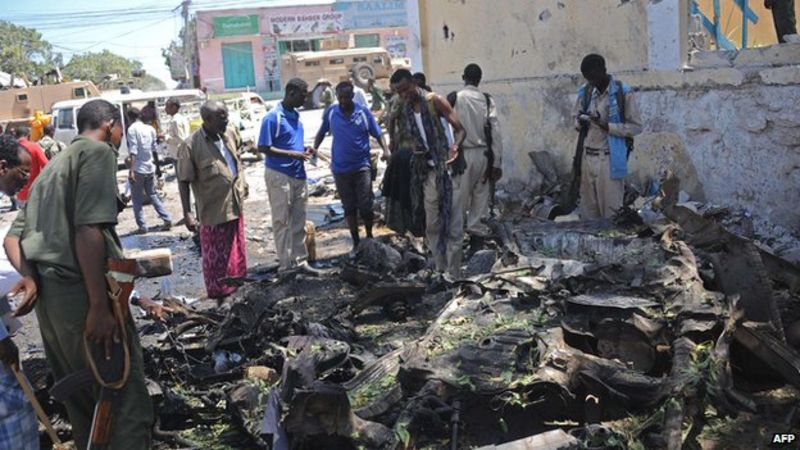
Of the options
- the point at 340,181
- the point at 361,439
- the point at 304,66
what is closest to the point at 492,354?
the point at 361,439

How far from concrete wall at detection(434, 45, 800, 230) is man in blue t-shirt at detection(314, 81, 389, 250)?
292cm

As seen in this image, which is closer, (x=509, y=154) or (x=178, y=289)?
(x=178, y=289)

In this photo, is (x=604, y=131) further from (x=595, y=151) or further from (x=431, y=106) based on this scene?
(x=431, y=106)

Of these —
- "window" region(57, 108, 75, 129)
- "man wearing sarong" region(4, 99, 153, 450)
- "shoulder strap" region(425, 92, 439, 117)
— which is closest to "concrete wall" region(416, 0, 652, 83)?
"shoulder strap" region(425, 92, 439, 117)

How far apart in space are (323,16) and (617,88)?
4432cm

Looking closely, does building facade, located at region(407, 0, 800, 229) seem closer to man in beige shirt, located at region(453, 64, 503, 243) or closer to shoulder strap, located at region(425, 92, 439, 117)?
man in beige shirt, located at region(453, 64, 503, 243)

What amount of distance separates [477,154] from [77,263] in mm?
4658

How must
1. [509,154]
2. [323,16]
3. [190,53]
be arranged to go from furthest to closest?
[190,53] → [323,16] → [509,154]

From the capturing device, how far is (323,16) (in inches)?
1902

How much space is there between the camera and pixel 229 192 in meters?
6.33

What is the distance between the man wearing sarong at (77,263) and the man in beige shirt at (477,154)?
4262 mm

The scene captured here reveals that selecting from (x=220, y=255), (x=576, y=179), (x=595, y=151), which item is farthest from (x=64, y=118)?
(x=595, y=151)

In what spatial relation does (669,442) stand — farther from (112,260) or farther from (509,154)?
(509,154)

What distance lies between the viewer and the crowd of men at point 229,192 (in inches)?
120
